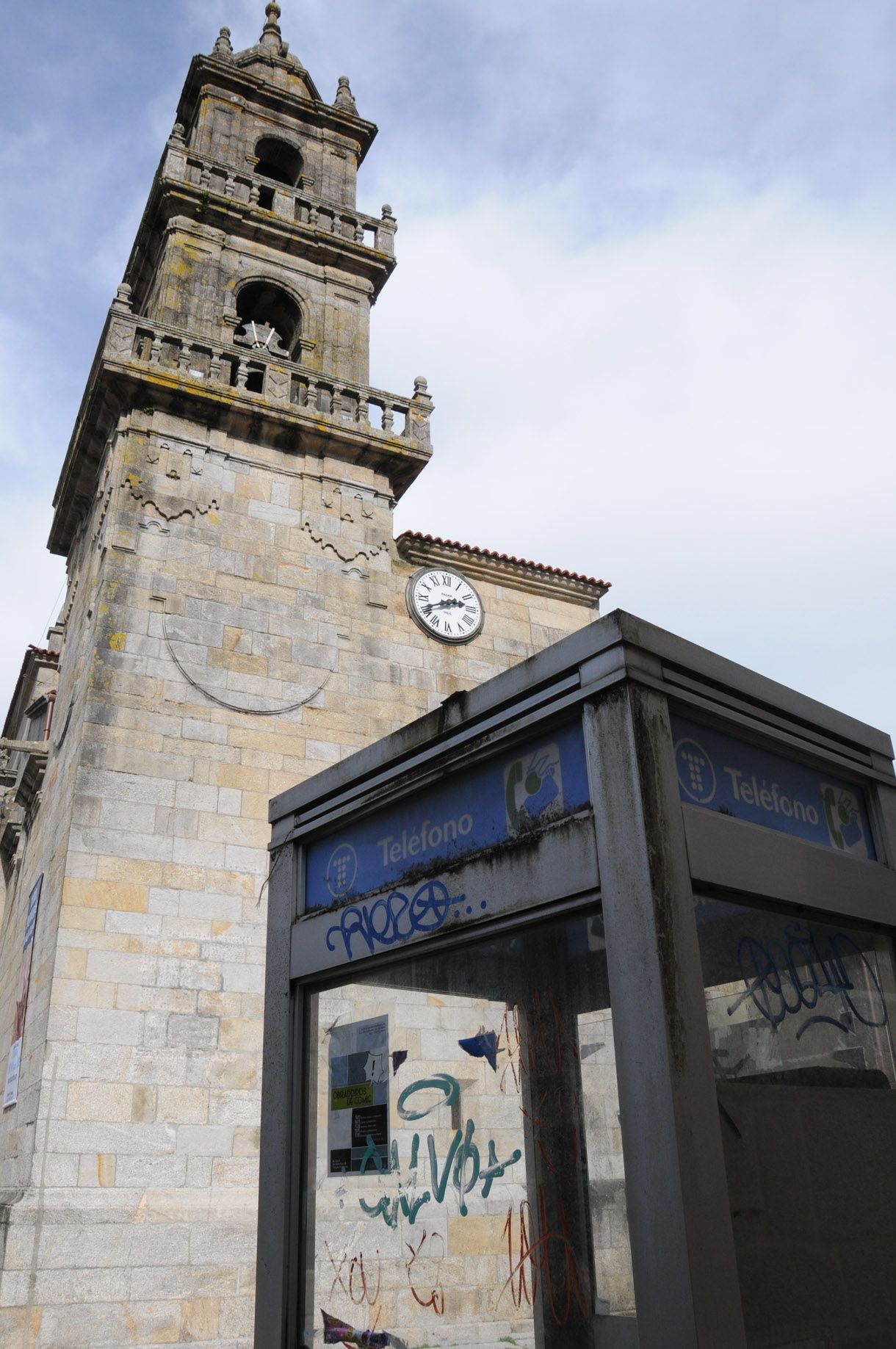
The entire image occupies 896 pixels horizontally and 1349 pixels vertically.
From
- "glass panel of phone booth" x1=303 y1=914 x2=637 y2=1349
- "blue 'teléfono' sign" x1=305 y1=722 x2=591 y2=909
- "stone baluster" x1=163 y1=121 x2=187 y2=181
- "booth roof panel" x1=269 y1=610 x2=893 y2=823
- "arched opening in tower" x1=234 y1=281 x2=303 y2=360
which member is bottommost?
"glass panel of phone booth" x1=303 y1=914 x2=637 y2=1349

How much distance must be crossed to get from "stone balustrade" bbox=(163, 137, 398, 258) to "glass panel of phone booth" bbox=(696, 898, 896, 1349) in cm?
1427

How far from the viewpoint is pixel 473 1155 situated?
138 inches

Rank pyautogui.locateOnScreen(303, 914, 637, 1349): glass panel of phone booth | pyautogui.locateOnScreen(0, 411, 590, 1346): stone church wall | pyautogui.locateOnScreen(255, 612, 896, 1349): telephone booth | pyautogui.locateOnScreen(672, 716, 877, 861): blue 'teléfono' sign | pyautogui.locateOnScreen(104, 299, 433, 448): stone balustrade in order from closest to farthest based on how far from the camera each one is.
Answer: pyautogui.locateOnScreen(255, 612, 896, 1349): telephone booth, pyautogui.locateOnScreen(303, 914, 637, 1349): glass panel of phone booth, pyautogui.locateOnScreen(672, 716, 877, 861): blue 'teléfono' sign, pyautogui.locateOnScreen(0, 411, 590, 1346): stone church wall, pyautogui.locateOnScreen(104, 299, 433, 448): stone balustrade

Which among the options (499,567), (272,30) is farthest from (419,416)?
(272,30)

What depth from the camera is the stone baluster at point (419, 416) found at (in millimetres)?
14102

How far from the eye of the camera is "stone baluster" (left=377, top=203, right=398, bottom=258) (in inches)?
629

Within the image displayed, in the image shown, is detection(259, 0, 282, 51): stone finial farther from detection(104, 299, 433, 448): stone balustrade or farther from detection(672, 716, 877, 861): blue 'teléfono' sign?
detection(672, 716, 877, 861): blue 'teléfono' sign

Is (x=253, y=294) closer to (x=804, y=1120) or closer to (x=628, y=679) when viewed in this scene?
(x=628, y=679)

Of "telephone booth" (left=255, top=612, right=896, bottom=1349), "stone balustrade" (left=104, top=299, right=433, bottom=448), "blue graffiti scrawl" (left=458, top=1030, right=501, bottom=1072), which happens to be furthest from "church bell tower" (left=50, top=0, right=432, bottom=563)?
"blue graffiti scrawl" (left=458, top=1030, right=501, bottom=1072)

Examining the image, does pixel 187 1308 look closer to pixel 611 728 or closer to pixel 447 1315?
pixel 447 1315

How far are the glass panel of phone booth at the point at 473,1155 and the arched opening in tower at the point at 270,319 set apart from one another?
12.3 metres

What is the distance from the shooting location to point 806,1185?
10.3ft

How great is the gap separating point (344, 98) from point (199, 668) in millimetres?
12125

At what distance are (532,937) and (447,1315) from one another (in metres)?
1.32
